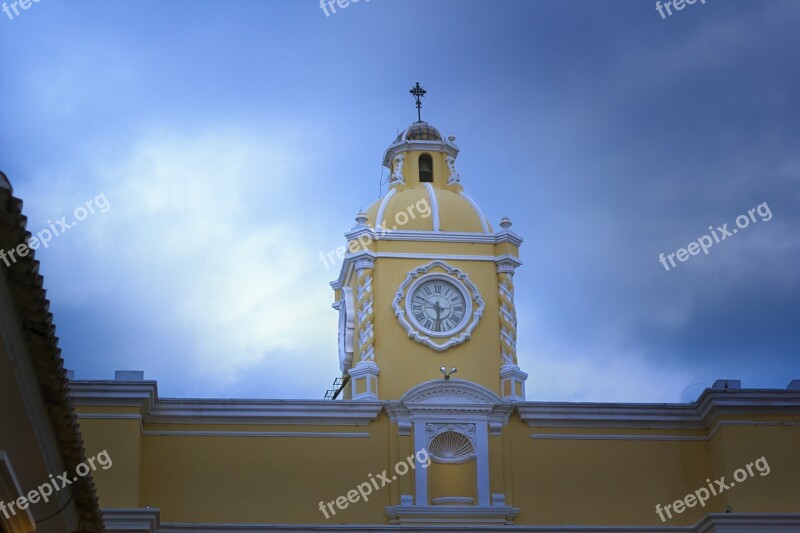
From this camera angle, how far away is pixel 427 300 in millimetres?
29500

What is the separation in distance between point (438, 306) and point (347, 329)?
170 cm

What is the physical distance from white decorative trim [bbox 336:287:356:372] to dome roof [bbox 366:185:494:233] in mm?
1466

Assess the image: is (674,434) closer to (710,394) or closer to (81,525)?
(710,394)

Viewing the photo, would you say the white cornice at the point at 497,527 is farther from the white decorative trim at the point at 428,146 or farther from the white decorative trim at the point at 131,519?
the white decorative trim at the point at 428,146

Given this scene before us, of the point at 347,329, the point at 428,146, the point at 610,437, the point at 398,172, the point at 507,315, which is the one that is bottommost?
the point at 610,437

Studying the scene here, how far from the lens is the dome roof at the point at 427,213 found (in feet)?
98.9

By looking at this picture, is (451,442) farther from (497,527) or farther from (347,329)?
(347,329)

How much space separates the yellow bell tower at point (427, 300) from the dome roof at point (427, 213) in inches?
0.7

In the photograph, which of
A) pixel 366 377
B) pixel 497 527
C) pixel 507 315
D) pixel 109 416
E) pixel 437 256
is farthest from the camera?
pixel 437 256

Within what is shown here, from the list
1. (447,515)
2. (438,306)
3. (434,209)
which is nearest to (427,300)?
(438,306)

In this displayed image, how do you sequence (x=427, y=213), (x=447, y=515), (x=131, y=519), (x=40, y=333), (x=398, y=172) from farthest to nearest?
(x=398, y=172), (x=427, y=213), (x=447, y=515), (x=131, y=519), (x=40, y=333)

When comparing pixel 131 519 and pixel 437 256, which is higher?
pixel 437 256

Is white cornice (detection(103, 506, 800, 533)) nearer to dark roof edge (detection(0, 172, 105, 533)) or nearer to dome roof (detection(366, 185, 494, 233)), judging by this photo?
dome roof (detection(366, 185, 494, 233))

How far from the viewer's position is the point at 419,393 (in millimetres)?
28109
